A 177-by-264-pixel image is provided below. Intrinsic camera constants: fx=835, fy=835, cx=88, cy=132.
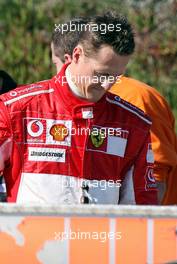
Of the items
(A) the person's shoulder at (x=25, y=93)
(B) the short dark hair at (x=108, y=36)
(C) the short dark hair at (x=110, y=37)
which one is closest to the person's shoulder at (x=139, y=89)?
(B) the short dark hair at (x=108, y=36)

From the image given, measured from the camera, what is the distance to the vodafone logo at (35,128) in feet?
9.33

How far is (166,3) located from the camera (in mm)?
8227

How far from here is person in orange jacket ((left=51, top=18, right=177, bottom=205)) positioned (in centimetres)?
370

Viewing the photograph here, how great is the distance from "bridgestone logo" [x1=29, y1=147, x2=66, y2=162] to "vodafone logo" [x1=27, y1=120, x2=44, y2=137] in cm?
5

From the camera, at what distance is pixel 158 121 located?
3725mm

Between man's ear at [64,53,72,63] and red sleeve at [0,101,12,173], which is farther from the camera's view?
man's ear at [64,53,72,63]

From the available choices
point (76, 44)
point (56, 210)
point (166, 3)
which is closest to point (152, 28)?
point (166, 3)

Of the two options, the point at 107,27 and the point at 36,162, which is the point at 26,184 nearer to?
the point at 36,162

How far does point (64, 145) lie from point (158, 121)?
3.08 ft

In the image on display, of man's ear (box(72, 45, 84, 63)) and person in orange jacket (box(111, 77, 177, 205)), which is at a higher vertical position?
man's ear (box(72, 45, 84, 63))

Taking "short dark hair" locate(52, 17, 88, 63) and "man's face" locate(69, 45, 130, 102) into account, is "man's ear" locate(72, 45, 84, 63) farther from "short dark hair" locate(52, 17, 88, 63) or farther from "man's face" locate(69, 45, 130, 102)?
"short dark hair" locate(52, 17, 88, 63)

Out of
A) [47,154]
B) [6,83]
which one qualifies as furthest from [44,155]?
[6,83]

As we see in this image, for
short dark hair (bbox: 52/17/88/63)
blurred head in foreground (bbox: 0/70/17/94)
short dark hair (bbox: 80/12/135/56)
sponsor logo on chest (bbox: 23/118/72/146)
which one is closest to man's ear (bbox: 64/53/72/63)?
short dark hair (bbox: 52/17/88/63)

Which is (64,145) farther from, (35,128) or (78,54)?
(78,54)
